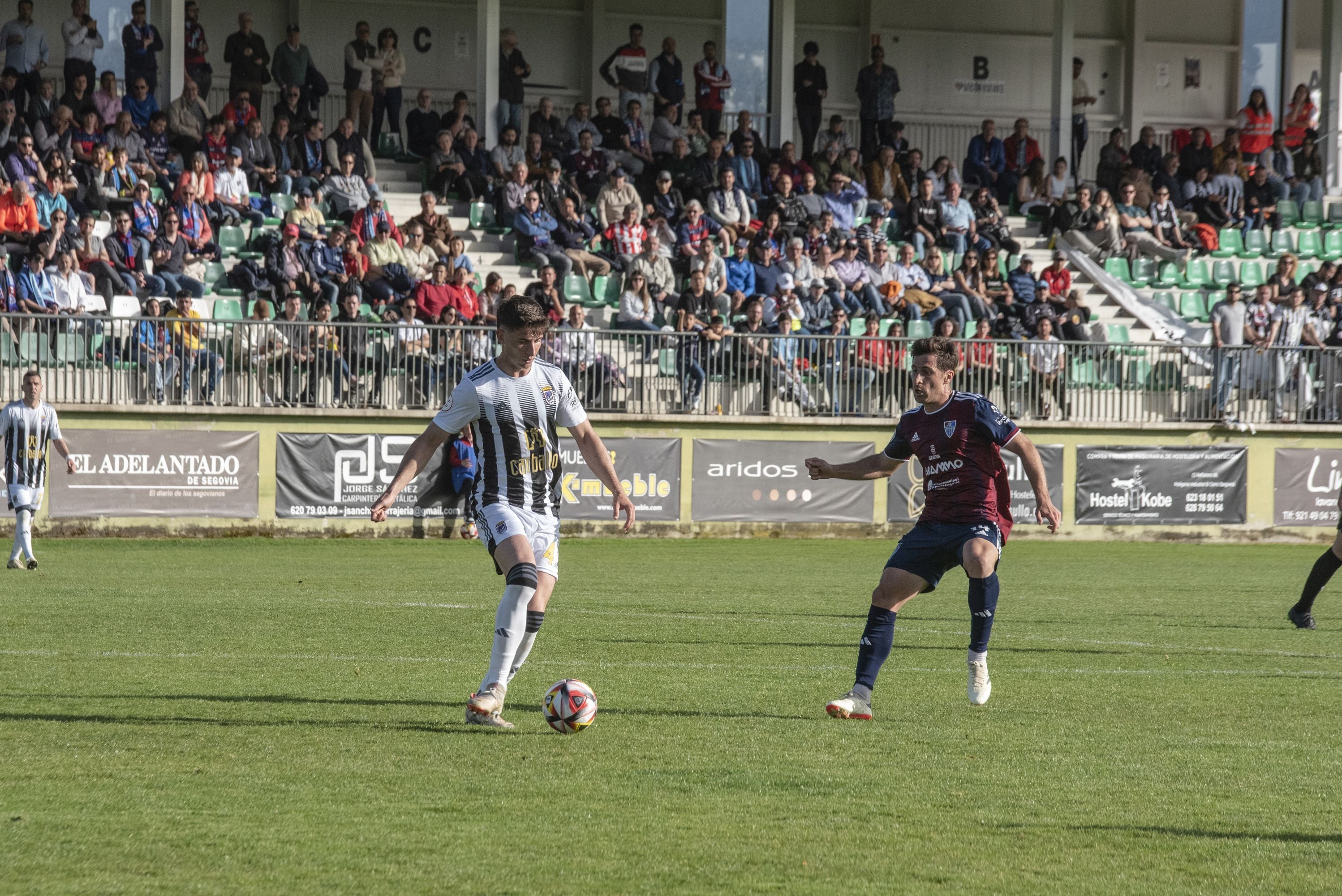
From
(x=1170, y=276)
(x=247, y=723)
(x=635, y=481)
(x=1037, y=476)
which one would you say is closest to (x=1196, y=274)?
(x=1170, y=276)

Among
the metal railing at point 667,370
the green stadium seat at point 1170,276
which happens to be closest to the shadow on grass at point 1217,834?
the metal railing at point 667,370

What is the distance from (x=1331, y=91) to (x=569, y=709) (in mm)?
28480

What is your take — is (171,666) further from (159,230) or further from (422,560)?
(159,230)

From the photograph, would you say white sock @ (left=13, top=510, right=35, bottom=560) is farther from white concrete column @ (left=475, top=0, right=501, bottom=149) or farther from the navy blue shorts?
white concrete column @ (left=475, top=0, right=501, bottom=149)

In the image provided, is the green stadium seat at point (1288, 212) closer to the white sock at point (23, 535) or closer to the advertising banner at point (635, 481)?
the advertising banner at point (635, 481)

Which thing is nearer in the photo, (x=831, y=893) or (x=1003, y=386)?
(x=831, y=893)

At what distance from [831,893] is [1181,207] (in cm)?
2695

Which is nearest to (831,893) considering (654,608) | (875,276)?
(654,608)

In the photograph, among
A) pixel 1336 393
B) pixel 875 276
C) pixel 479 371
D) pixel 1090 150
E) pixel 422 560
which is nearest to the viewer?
pixel 479 371

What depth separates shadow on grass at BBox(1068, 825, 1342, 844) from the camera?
529cm

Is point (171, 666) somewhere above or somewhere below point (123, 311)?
below

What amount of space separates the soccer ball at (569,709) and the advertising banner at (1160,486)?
16835 millimetres

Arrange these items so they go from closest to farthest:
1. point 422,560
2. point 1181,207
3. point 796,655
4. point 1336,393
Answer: point 796,655, point 422,560, point 1336,393, point 1181,207

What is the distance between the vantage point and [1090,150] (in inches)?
1309
